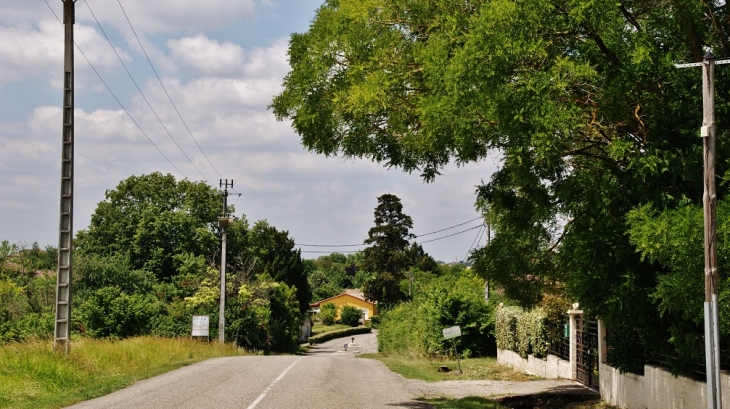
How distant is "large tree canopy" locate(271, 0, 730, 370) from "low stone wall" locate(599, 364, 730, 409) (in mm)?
638

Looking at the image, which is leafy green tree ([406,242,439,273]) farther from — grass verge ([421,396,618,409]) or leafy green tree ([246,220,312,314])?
grass verge ([421,396,618,409])

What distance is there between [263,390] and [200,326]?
2788 cm

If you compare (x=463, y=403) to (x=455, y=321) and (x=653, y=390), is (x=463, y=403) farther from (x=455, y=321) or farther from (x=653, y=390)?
(x=455, y=321)

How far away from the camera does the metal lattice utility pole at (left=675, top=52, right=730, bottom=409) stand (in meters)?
10.4

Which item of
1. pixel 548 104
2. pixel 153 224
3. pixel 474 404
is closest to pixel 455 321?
pixel 474 404

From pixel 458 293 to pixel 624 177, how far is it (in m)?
27.0

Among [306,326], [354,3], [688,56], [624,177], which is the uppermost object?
[354,3]

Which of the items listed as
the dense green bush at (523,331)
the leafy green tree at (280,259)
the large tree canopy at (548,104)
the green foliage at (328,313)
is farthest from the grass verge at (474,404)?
the green foliage at (328,313)

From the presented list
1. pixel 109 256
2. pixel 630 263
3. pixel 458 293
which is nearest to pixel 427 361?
pixel 458 293

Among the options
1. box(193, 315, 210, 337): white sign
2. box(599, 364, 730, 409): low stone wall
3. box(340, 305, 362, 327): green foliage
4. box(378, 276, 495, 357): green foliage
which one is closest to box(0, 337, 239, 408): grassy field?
box(599, 364, 730, 409): low stone wall

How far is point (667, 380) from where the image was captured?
14.8 metres

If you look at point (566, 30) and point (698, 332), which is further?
point (698, 332)

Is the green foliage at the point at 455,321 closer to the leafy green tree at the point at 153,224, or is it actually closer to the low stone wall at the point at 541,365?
the low stone wall at the point at 541,365

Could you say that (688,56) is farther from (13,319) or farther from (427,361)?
(13,319)
